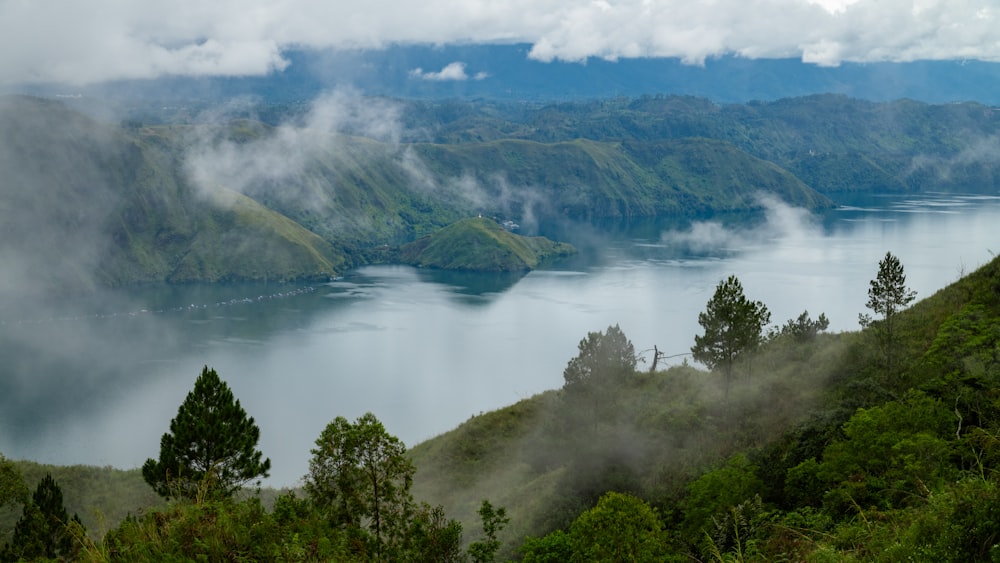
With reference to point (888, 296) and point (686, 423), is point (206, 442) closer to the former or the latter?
point (686, 423)

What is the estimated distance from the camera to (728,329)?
125 ft

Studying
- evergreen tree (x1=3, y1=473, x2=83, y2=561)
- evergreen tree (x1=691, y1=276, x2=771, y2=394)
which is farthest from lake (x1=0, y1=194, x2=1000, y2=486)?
evergreen tree (x1=691, y1=276, x2=771, y2=394)

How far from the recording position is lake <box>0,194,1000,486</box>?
306 feet

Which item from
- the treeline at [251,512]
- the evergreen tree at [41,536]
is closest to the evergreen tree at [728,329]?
the treeline at [251,512]

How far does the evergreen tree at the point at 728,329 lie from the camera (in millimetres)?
37844

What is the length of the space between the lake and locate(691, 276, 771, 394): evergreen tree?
4769 centimetres

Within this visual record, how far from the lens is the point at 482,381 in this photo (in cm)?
11006

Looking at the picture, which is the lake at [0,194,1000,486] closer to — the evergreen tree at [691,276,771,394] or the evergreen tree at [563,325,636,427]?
the evergreen tree at [563,325,636,427]

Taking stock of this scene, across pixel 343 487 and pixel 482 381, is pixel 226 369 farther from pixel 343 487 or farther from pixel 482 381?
pixel 343 487

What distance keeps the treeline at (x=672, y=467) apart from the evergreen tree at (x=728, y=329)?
0.48 feet

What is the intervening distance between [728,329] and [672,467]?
29.4 ft

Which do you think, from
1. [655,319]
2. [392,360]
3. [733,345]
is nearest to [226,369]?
[392,360]

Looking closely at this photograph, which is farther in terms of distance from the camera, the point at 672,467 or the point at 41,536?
the point at 672,467

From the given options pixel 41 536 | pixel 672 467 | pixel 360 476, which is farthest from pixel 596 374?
pixel 41 536
